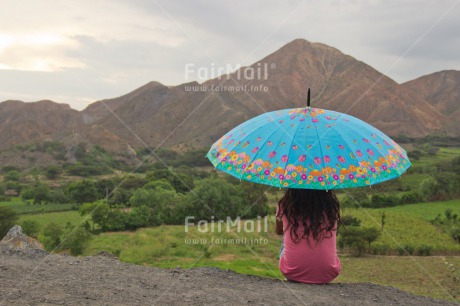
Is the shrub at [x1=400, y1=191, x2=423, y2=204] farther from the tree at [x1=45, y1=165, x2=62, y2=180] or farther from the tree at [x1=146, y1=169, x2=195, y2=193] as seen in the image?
the tree at [x1=45, y1=165, x2=62, y2=180]

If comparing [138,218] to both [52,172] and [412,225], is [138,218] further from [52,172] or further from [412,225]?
[52,172]

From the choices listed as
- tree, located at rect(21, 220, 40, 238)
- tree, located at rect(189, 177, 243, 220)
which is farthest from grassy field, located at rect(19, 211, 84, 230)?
tree, located at rect(189, 177, 243, 220)

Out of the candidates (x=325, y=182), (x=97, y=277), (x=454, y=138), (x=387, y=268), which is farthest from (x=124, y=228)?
(x=454, y=138)

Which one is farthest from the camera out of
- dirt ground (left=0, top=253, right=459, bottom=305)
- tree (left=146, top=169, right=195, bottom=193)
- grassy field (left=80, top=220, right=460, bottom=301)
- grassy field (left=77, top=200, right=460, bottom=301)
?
tree (left=146, top=169, right=195, bottom=193)

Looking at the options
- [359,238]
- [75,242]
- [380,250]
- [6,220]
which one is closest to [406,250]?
[380,250]

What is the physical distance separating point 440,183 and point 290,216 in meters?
57.4

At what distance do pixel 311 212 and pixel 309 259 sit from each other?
2.41ft

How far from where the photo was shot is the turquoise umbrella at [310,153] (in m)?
5.07

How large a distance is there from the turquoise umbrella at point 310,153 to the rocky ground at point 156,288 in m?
1.76

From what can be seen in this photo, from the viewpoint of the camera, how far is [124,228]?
42.3m

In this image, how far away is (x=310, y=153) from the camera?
5199 millimetres

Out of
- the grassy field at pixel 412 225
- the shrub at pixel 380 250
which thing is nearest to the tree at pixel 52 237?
the shrub at pixel 380 250

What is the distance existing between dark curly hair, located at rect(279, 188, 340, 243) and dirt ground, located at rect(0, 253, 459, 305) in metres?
0.88

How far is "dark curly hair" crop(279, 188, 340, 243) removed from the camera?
563 cm
